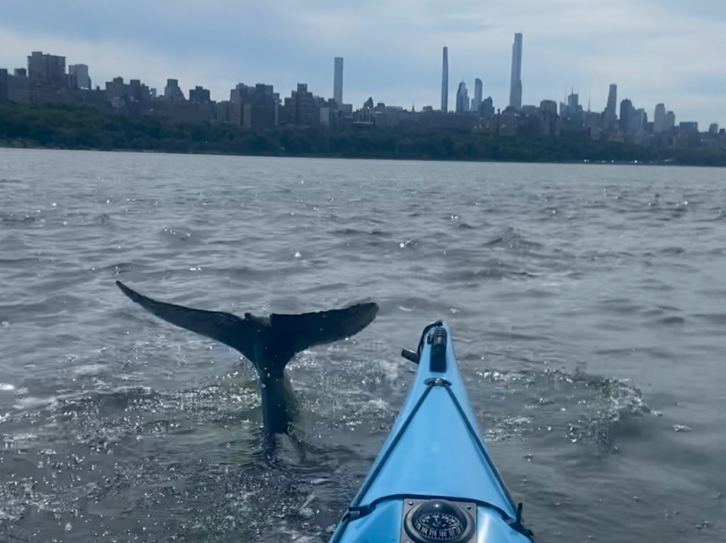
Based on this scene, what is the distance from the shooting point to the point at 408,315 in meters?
12.5

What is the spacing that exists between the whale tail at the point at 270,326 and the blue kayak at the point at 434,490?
0.99m

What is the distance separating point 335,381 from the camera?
916 centimetres

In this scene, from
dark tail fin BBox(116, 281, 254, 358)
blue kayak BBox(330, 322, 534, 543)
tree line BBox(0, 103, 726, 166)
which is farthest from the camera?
tree line BBox(0, 103, 726, 166)

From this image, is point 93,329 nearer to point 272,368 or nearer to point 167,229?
point 272,368

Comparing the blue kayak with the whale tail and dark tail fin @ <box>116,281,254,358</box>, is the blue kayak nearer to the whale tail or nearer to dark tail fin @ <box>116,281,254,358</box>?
the whale tail

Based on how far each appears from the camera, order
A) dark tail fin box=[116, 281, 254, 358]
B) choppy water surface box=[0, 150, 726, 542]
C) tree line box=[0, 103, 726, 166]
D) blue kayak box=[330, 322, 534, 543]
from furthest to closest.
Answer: tree line box=[0, 103, 726, 166] → dark tail fin box=[116, 281, 254, 358] → choppy water surface box=[0, 150, 726, 542] → blue kayak box=[330, 322, 534, 543]

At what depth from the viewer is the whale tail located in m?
6.63

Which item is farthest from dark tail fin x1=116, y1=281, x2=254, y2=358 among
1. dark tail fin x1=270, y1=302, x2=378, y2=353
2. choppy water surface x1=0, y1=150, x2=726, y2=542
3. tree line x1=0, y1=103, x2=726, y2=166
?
tree line x1=0, y1=103, x2=726, y2=166

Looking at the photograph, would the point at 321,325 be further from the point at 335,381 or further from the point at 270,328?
the point at 335,381

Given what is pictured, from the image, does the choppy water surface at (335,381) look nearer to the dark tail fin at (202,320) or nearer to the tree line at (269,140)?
the dark tail fin at (202,320)

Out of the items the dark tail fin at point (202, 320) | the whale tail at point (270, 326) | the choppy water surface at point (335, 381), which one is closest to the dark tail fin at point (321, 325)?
the whale tail at point (270, 326)

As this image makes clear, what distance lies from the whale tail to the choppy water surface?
32.1 inches

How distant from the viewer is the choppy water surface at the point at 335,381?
6.19 metres

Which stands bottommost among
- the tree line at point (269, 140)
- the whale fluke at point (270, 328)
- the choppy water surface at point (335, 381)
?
the choppy water surface at point (335, 381)
